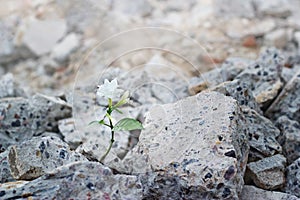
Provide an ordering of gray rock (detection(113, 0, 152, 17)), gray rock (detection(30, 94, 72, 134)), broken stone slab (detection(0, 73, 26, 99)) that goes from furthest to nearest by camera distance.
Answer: gray rock (detection(113, 0, 152, 17)) < broken stone slab (detection(0, 73, 26, 99)) < gray rock (detection(30, 94, 72, 134))

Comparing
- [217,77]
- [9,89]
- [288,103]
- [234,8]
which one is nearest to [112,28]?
[234,8]

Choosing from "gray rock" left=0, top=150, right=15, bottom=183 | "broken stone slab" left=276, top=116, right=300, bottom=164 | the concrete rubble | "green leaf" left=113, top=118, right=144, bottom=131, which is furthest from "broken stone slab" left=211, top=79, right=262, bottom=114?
"gray rock" left=0, top=150, right=15, bottom=183

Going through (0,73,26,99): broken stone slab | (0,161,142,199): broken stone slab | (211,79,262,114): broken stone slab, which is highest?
Answer: (0,73,26,99): broken stone slab

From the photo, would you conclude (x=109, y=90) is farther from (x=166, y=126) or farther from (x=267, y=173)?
(x=267, y=173)

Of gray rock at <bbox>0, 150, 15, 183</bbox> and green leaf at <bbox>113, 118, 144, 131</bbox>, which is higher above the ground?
green leaf at <bbox>113, 118, 144, 131</bbox>

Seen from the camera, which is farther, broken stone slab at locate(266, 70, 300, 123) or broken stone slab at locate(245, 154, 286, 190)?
broken stone slab at locate(266, 70, 300, 123)

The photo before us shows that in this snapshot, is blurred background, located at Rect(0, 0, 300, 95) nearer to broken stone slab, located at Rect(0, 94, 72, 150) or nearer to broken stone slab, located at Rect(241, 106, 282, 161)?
broken stone slab, located at Rect(0, 94, 72, 150)

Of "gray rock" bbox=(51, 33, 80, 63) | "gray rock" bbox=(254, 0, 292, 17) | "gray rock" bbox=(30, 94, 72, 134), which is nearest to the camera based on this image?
"gray rock" bbox=(30, 94, 72, 134)
